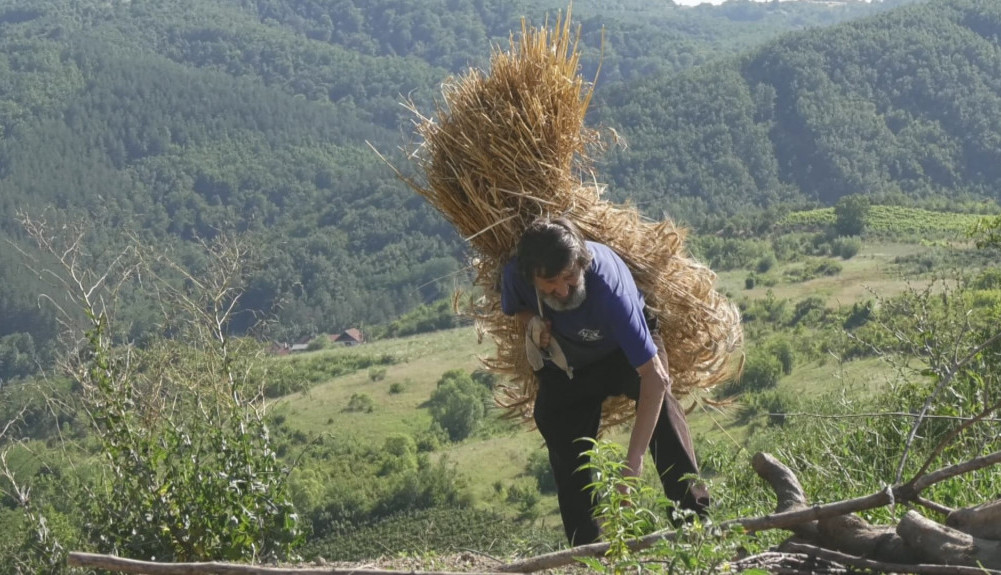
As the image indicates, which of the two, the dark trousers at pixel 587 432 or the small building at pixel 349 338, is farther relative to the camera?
the small building at pixel 349 338

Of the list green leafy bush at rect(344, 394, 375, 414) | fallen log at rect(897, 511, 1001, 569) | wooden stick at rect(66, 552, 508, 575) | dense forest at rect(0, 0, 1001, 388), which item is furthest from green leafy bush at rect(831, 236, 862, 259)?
wooden stick at rect(66, 552, 508, 575)

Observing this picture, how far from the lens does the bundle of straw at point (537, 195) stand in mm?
3582

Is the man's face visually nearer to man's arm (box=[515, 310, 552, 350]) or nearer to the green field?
man's arm (box=[515, 310, 552, 350])

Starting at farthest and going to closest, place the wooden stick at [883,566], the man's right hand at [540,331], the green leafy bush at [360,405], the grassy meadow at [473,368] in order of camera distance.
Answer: the green leafy bush at [360,405] → the grassy meadow at [473,368] → the man's right hand at [540,331] → the wooden stick at [883,566]

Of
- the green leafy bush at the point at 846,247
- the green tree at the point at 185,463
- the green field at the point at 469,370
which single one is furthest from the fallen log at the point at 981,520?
the green leafy bush at the point at 846,247

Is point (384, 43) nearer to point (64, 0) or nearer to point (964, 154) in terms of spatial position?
point (64, 0)

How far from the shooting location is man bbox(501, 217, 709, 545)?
293 centimetres

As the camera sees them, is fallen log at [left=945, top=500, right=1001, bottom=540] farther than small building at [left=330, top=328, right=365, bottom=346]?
No

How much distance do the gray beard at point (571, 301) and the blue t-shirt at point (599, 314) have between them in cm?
2

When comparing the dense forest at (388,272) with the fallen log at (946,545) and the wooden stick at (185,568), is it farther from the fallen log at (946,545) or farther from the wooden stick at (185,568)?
the wooden stick at (185,568)

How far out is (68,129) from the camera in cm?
11938

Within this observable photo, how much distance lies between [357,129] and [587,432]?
126355mm

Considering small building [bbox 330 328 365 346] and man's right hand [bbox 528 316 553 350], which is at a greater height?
man's right hand [bbox 528 316 553 350]

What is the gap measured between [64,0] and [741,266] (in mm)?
137598
